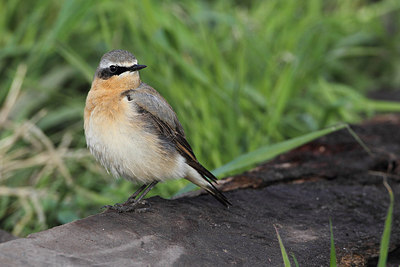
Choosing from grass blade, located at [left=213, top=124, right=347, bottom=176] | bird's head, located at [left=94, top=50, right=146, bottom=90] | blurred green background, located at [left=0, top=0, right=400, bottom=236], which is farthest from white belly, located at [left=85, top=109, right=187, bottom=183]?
blurred green background, located at [left=0, top=0, right=400, bottom=236]

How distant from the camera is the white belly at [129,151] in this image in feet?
11.7

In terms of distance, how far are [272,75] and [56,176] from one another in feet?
7.90

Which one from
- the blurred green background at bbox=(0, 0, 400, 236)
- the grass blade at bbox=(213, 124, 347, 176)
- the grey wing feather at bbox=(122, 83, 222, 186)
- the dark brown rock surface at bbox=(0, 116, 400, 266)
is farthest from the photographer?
the blurred green background at bbox=(0, 0, 400, 236)

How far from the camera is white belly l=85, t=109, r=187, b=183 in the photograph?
3.58m

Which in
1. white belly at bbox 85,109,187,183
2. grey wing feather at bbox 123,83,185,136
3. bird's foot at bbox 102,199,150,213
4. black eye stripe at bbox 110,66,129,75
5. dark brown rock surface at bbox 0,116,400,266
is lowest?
dark brown rock surface at bbox 0,116,400,266

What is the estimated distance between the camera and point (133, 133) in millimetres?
3637

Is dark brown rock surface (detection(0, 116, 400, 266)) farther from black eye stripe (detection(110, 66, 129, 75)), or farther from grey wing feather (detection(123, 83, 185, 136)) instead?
black eye stripe (detection(110, 66, 129, 75))

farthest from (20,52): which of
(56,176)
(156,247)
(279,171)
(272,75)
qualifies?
(156,247)

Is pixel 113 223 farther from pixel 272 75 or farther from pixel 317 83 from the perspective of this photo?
pixel 317 83

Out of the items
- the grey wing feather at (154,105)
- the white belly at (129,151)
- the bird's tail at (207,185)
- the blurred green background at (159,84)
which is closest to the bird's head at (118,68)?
the grey wing feather at (154,105)

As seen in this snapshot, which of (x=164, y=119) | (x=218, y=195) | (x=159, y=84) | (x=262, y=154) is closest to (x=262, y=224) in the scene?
(x=218, y=195)

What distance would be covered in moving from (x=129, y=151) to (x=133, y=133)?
0.12 metres

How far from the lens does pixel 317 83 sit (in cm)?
663

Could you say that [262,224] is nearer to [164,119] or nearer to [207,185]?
[207,185]
